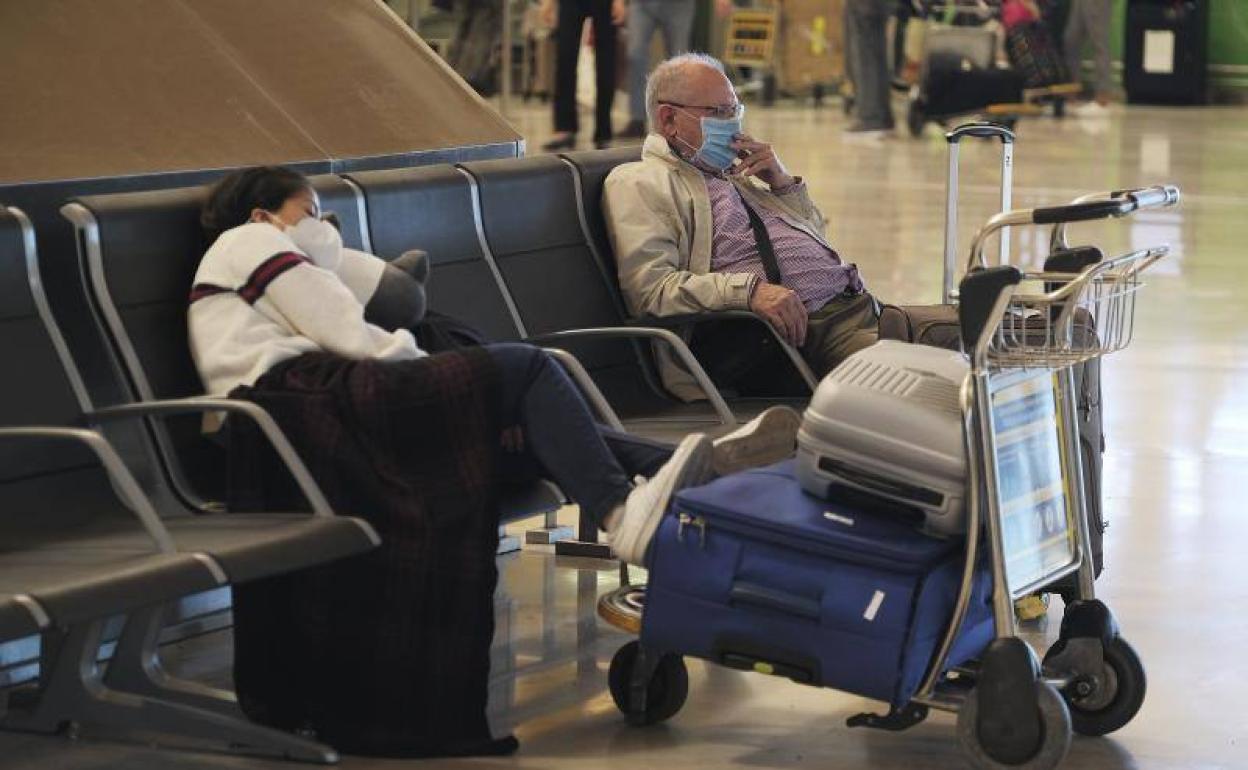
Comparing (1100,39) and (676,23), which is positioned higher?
(676,23)

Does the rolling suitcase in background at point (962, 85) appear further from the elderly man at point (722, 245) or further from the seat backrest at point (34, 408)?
the seat backrest at point (34, 408)

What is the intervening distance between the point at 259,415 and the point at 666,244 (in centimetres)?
151

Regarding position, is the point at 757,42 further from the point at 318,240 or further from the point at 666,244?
the point at 318,240

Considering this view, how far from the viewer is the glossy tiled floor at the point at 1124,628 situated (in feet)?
12.4

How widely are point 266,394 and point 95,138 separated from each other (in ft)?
4.09

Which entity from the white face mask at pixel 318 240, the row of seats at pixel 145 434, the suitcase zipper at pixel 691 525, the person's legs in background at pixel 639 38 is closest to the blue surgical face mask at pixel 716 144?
the row of seats at pixel 145 434

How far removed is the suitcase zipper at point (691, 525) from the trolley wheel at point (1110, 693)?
686 millimetres

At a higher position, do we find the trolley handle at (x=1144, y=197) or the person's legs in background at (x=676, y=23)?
the person's legs in background at (x=676, y=23)

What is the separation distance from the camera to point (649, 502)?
3707 mm

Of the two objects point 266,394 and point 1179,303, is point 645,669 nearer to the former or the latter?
point 266,394

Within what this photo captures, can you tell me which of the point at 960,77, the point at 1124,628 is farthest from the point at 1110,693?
the point at 960,77

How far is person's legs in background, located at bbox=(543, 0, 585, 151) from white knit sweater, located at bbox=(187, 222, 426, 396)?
1014 centimetres

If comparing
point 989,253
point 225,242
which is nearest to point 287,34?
point 225,242

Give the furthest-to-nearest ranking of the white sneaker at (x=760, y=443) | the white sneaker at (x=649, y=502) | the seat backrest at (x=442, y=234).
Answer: the seat backrest at (x=442, y=234), the white sneaker at (x=760, y=443), the white sneaker at (x=649, y=502)
